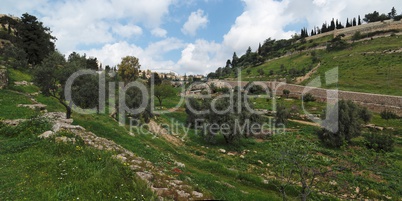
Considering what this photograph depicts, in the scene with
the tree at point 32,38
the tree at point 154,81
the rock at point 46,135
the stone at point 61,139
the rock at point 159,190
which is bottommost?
the rock at point 159,190

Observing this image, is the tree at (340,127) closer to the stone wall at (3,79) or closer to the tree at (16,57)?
the stone wall at (3,79)

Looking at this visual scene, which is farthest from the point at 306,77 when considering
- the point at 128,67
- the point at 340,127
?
the point at 128,67

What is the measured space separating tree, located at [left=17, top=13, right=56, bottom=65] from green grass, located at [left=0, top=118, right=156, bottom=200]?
47641 mm

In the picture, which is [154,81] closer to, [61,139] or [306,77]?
[306,77]

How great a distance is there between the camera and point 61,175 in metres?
8.51

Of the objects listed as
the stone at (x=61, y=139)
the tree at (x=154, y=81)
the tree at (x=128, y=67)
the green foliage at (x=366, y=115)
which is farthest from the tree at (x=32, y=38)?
the green foliage at (x=366, y=115)

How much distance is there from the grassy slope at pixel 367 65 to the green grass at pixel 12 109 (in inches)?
2846

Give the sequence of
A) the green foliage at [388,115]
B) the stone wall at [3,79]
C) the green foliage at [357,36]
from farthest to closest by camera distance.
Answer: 1. the green foliage at [357,36]
2. the green foliage at [388,115]
3. the stone wall at [3,79]

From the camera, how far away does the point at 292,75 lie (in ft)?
296

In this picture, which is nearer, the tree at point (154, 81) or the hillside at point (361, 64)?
the hillside at point (361, 64)

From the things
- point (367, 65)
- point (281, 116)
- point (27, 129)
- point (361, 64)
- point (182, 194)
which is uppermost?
point (361, 64)

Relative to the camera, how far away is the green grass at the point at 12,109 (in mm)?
19250

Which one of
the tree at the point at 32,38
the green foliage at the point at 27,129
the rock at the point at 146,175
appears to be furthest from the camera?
the tree at the point at 32,38

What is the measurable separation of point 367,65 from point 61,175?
9730 centimetres
